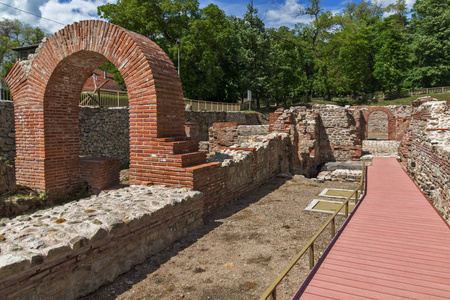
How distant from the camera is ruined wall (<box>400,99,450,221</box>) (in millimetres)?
6549

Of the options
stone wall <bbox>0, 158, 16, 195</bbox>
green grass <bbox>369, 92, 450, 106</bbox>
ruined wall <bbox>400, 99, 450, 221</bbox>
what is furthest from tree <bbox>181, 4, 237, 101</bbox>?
stone wall <bbox>0, 158, 16, 195</bbox>

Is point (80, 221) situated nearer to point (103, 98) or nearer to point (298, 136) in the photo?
point (298, 136)

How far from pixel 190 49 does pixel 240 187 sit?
2339 centimetres

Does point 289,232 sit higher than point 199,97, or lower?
lower

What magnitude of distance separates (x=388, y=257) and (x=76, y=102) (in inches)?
305

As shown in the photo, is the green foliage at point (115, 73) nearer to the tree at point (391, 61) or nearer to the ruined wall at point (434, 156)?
the ruined wall at point (434, 156)

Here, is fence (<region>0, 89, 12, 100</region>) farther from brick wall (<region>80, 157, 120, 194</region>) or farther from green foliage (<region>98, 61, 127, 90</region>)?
green foliage (<region>98, 61, 127, 90</region>)

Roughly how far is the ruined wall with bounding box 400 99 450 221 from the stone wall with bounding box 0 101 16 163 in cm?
1284

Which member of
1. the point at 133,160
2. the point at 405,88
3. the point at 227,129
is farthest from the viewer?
the point at 405,88

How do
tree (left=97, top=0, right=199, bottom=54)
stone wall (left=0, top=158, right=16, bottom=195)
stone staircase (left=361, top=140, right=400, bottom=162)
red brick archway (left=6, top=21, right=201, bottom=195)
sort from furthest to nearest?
tree (left=97, top=0, right=199, bottom=54) → stone staircase (left=361, top=140, right=400, bottom=162) → stone wall (left=0, top=158, right=16, bottom=195) → red brick archway (left=6, top=21, right=201, bottom=195)

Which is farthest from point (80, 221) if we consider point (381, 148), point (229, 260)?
point (381, 148)

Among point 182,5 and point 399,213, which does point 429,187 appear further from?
point 182,5

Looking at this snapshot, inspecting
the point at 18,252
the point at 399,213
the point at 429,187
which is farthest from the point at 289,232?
the point at 429,187

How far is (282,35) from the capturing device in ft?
149
